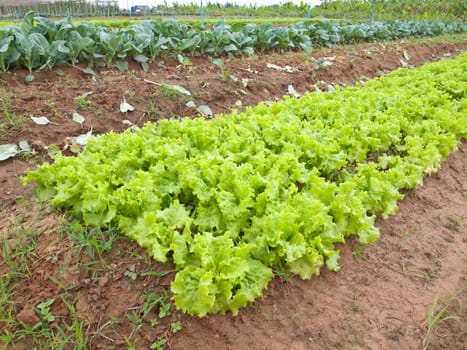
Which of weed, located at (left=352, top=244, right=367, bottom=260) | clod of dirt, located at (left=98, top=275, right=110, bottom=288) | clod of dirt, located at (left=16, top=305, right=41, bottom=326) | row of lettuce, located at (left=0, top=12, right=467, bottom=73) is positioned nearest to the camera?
clod of dirt, located at (left=16, top=305, right=41, bottom=326)

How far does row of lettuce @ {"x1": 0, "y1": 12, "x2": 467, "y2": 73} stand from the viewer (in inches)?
220

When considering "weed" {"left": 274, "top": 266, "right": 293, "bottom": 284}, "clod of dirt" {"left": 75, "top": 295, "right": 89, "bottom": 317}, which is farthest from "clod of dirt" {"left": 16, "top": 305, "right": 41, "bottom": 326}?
"weed" {"left": 274, "top": 266, "right": 293, "bottom": 284}

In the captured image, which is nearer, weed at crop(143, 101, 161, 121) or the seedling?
the seedling

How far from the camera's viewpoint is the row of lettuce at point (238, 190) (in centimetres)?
256

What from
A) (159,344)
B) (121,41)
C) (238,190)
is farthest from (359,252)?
(121,41)

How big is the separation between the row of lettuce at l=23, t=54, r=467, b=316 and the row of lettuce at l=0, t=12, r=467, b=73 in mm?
2867

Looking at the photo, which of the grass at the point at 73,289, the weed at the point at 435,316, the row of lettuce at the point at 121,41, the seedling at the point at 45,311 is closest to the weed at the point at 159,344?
the grass at the point at 73,289

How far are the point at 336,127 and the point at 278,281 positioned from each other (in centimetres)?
237

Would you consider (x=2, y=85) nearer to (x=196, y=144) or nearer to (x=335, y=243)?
(x=196, y=144)

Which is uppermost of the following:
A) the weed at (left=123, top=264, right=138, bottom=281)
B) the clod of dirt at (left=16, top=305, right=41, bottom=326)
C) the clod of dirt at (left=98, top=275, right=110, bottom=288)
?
the weed at (left=123, top=264, right=138, bottom=281)

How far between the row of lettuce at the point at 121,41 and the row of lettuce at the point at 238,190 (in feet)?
9.41

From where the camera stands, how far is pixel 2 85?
528cm

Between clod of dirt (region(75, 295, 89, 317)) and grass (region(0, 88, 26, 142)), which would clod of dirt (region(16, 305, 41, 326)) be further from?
grass (region(0, 88, 26, 142))

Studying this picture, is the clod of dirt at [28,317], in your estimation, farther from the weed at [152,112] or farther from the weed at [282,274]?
the weed at [152,112]
